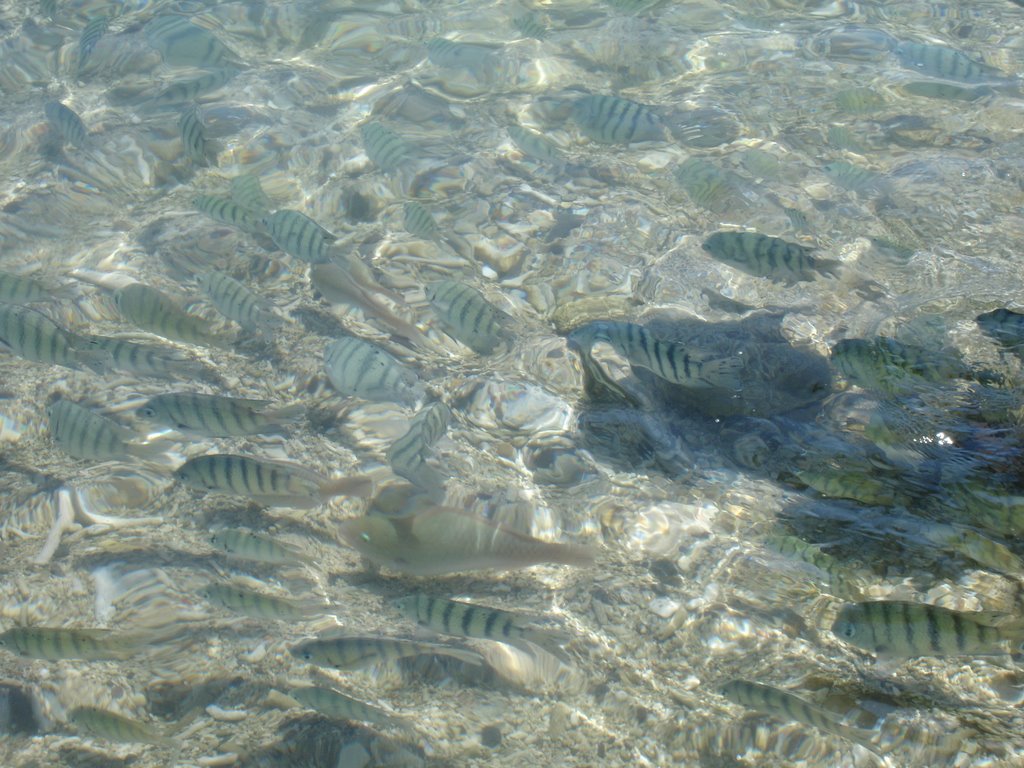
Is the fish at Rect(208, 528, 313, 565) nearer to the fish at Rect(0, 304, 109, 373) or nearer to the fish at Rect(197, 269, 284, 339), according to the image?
the fish at Rect(0, 304, 109, 373)

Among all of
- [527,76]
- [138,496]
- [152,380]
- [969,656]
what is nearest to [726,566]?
[969,656]

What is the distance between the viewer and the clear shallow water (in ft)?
10.4

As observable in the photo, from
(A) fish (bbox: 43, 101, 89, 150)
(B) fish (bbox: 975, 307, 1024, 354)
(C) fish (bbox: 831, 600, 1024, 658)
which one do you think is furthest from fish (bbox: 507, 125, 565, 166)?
(C) fish (bbox: 831, 600, 1024, 658)

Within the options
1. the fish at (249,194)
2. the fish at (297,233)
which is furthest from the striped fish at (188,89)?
the fish at (297,233)

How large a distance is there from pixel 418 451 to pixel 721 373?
167 centimetres

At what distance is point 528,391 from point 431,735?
2067 mm

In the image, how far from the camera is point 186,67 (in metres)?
8.18

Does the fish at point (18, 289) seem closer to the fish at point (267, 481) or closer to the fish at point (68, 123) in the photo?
the fish at point (267, 481)

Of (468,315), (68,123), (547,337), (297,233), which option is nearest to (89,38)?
(68,123)

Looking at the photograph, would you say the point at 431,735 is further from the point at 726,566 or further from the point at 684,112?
the point at 684,112

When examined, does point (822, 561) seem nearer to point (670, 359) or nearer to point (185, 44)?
point (670, 359)

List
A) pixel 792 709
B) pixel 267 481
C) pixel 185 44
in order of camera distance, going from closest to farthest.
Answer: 1. pixel 792 709
2. pixel 267 481
3. pixel 185 44

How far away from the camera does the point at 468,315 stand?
4.69 metres

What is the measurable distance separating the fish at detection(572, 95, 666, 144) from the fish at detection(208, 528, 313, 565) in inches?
165
